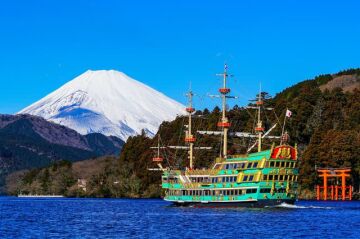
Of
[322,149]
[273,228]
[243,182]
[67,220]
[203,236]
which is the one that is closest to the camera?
[203,236]

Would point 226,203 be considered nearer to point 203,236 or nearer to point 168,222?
point 168,222

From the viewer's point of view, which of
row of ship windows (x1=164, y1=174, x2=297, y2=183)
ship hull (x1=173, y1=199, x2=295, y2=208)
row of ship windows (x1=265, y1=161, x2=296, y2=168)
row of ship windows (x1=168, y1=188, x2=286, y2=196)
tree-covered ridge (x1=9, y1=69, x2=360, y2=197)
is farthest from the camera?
tree-covered ridge (x1=9, y1=69, x2=360, y2=197)

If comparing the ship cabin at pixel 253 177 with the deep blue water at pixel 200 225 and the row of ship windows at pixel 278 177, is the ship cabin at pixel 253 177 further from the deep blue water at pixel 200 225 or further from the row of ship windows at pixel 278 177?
the deep blue water at pixel 200 225

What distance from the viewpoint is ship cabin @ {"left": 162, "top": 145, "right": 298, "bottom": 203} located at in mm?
85188

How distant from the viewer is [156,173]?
505 feet

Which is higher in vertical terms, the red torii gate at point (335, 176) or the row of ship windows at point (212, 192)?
the red torii gate at point (335, 176)

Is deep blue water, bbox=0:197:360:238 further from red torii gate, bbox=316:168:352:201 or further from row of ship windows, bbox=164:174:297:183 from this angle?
Result: red torii gate, bbox=316:168:352:201

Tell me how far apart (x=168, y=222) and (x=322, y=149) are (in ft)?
198

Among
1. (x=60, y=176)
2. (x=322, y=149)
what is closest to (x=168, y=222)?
(x=322, y=149)

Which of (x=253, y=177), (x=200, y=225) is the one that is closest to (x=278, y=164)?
(x=253, y=177)

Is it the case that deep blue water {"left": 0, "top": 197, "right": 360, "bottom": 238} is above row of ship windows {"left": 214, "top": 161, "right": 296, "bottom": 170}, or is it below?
below

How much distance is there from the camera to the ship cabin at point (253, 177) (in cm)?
8519

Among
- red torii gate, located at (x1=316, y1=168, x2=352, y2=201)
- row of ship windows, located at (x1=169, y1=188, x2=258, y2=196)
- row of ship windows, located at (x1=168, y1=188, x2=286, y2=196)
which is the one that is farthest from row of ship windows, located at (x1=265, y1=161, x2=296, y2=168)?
red torii gate, located at (x1=316, y1=168, x2=352, y2=201)

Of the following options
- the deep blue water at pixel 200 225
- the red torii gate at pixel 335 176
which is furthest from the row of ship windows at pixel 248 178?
the red torii gate at pixel 335 176
